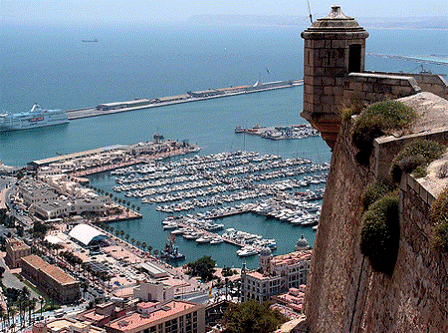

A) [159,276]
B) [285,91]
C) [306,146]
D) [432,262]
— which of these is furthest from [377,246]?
[285,91]

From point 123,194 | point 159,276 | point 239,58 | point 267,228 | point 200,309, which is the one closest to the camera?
point 200,309

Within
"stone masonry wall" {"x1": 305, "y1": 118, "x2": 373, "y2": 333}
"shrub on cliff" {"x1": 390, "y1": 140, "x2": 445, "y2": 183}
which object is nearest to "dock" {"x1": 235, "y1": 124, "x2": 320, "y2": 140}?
"stone masonry wall" {"x1": 305, "y1": 118, "x2": 373, "y2": 333}

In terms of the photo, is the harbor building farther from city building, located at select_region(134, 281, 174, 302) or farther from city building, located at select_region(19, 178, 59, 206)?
city building, located at select_region(19, 178, 59, 206)

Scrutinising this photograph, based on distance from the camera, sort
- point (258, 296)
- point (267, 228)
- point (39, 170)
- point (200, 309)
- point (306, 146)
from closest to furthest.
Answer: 1. point (200, 309)
2. point (258, 296)
3. point (267, 228)
4. point (39, 170)
5. point (306, 146)

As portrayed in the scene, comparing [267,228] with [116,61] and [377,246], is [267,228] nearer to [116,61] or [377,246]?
[377,246]

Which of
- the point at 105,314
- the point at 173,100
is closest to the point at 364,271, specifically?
the point at 105,314
